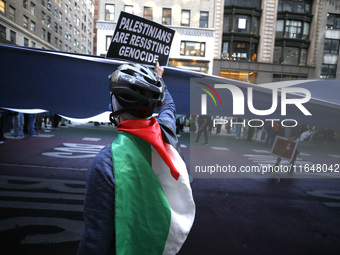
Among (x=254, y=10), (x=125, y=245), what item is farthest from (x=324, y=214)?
(x=254, y=10)

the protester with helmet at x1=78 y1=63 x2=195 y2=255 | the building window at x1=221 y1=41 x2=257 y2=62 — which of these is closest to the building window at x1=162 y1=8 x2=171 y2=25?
the building window at x1=221 y1=41 x2=257 y2=62

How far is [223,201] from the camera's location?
5145 millimetres

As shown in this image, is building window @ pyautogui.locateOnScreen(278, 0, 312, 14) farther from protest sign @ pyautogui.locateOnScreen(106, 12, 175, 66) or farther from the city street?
protest sign @ pyautogui.locateOnScreen(106, 12, 175, 66)

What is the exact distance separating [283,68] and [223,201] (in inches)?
1017

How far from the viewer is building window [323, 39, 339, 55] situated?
1050 inches

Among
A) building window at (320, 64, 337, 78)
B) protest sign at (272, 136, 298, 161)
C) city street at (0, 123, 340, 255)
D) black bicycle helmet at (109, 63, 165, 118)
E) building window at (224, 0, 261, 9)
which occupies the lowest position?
city street at (0, 123, 340, 255)

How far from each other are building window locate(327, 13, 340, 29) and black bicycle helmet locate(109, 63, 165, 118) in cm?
3463

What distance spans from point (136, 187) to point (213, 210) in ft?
13.0

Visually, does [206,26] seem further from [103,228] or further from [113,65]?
[103,228]

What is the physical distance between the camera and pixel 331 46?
26.7m

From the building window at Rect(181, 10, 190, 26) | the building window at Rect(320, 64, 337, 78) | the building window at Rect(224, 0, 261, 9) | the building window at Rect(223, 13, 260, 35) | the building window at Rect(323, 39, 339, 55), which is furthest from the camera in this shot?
the building window at Rect(320, 64, 337, 78)

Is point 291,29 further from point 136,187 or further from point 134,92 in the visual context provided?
point 136,187

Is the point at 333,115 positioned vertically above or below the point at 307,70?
below

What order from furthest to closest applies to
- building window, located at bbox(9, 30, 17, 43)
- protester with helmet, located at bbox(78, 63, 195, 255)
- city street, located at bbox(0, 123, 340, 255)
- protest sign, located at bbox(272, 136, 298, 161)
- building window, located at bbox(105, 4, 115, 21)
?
building window, located at bbox(105, 4, 115, 21) → building window, located at bbox(9, 30, 17, 43) → protest sign, located at bbox(272, 136, 298, 161) → city street, located at bbox(0, 123, 340, 255) → protester with helmet, located at bbox(78, 63, 195, 255)
